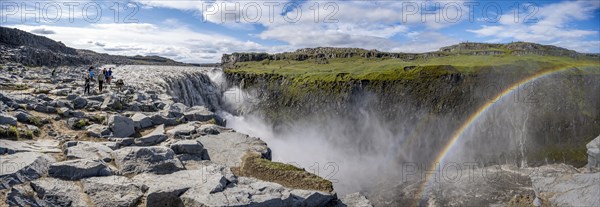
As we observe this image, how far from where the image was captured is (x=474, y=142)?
87875 millimetres

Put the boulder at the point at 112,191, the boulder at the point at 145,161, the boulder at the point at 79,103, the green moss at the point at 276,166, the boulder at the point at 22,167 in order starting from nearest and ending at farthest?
the boulder at the point at 22,167 → the boulder at the point at 112,191 → the boulder at the point at 145,161 → the green moss at the point at 276,166 → the boulder at the point at 79,103

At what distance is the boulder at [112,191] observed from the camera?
9773 millimetres

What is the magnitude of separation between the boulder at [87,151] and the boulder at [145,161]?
1.23ft

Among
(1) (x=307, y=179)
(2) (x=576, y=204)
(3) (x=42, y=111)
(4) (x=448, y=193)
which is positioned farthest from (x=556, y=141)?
(3) (x=42, y=111)

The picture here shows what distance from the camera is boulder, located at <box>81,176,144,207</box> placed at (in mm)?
9773

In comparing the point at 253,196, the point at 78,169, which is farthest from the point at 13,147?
the point at 253,196

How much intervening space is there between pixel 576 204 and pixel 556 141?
68.6 m

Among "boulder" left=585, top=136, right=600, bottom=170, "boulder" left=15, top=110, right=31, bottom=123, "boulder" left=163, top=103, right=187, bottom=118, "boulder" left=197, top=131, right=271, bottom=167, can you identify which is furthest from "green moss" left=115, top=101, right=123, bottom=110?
"boulder" left=585, top=136, right=600, bottom=170

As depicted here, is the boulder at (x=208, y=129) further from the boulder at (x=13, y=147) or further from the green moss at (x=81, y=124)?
the boulder at (x=13, y=147)

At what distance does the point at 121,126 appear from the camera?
54.0ft

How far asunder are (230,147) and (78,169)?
6680 mm

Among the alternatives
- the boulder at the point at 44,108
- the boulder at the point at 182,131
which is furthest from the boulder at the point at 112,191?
the boulder at the point at 44,108

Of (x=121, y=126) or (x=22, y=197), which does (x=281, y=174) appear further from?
(x=121, y=126)

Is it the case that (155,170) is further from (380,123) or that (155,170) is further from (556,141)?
(556,141)
